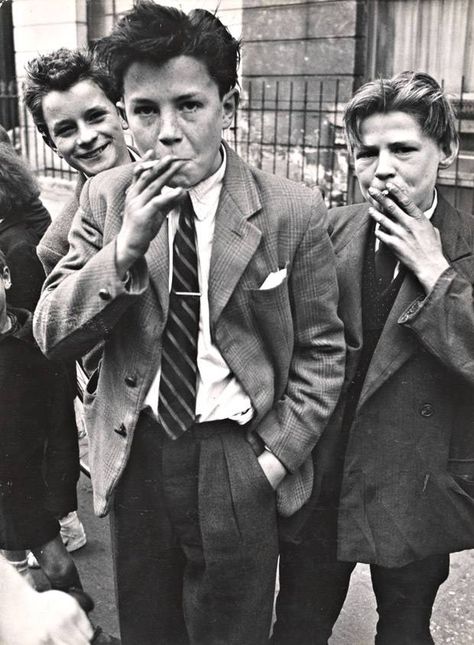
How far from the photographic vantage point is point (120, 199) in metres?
2.07

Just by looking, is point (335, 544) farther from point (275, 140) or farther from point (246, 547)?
point (275, 140)

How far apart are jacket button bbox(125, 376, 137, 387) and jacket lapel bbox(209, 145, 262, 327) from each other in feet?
0.91

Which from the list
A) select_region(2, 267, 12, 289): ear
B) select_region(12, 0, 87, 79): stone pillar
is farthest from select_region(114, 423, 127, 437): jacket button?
select_region(12, 0, 87, 79): stone pillar

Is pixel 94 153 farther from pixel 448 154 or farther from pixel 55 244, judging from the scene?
pixel 448 154

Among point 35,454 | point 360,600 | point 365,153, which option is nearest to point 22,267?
point 35,454

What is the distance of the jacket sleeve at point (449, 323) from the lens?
2.14m

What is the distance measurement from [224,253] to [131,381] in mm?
452

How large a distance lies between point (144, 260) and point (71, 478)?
156cm

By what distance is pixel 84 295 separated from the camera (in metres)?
1.90

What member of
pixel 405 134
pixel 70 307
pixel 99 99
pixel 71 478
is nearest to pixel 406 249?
pixel 405 134

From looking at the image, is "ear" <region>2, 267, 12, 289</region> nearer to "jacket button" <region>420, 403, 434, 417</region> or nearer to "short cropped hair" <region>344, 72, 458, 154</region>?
"short cropped hair" <region>344, 72, 458, 154</region>

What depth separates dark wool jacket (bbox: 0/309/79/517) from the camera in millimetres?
2975

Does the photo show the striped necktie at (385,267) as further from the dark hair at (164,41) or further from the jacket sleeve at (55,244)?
the jacket sleeve at (55,244)

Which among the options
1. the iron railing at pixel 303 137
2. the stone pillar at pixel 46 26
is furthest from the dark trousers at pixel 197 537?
the stone pillar at pixel 46 26
